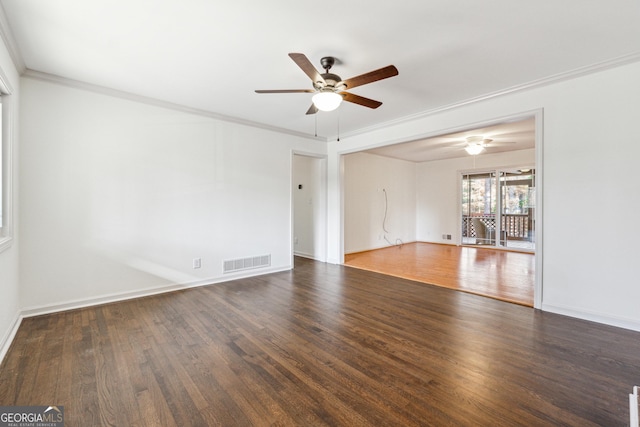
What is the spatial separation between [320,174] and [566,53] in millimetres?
4149

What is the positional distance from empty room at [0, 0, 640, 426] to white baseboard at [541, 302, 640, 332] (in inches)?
0.6

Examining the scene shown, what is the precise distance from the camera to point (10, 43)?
7.82 feet

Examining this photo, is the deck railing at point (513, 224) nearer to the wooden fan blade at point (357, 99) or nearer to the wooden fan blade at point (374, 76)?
the wooden fan blade at point (357, 99)

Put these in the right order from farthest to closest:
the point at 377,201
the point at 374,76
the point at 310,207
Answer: the point at 377,201
the point at 310,207
the point at 374,76

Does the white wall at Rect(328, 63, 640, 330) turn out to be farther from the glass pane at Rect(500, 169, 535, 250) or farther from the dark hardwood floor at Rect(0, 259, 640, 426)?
the glass pane at Rect(500, 169, 535, 250)

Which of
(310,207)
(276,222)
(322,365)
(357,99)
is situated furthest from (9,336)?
(310,207)

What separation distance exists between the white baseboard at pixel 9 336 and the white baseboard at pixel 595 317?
5182mm

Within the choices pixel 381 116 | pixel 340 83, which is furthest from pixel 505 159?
pixel 340 83

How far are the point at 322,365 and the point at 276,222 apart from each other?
3.24 metres

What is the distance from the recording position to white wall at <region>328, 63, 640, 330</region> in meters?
2.70

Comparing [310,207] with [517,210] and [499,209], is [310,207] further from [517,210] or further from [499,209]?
[517,210]

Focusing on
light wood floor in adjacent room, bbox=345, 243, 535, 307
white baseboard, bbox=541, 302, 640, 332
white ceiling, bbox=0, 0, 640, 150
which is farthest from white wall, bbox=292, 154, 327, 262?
white baseboard, bbox=541, 302, 640, 332

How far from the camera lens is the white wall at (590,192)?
8.87 feet

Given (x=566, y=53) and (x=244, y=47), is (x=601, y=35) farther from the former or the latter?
(x=244, y=47)
